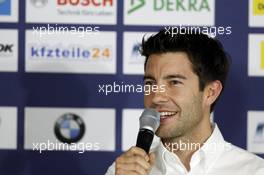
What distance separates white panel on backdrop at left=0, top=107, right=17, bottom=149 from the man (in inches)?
21.1

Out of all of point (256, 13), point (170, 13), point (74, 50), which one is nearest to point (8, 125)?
point (74, 50)

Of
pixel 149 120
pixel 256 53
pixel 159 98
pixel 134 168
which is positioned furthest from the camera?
pixel 256 53

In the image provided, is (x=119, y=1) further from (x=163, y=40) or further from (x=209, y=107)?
(x=209, y=107)

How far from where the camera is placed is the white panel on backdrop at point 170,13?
61.6 inches

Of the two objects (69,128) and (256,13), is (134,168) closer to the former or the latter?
(69,128)

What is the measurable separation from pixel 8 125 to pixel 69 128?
20cm

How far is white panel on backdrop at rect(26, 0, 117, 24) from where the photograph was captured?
1.58 meters

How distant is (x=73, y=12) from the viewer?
1580 mm

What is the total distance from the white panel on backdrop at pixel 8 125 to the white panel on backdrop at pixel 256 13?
827mm

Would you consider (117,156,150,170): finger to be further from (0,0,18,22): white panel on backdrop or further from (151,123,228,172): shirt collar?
(0,0,18,22): white panel on backdrop

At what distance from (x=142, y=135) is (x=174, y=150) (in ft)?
0.98

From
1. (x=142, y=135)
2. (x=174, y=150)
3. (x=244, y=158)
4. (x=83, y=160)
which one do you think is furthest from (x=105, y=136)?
(x=142, y=135)

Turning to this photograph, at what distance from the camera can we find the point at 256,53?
1561 mm

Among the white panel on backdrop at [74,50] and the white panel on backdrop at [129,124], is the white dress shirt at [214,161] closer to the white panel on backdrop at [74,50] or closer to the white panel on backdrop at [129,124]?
the white panel on backdrop at [129,124]
